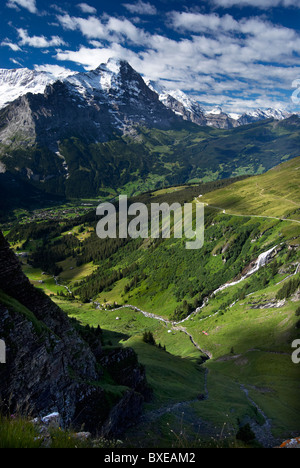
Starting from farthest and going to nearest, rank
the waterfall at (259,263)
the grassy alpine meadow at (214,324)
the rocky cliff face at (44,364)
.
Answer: the waterfall at (259,263), the grassy alpine meadow at (214,324), the rocky cliff face at (44,364)

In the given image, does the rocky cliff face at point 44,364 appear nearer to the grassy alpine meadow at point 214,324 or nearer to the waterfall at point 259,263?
the grassy alpine meadow at point 214,324

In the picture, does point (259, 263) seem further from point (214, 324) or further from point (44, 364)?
point (44, 364)

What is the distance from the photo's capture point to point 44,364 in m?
23.8

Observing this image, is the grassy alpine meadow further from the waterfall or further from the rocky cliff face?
the rocky cliff face

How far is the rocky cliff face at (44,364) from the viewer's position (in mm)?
21297

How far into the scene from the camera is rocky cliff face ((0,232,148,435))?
21297 millimetres

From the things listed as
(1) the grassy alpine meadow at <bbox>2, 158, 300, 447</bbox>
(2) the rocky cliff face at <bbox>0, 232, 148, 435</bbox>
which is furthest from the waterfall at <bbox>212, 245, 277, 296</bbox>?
(2) the rocky cliff face at <bbox>0, 232, 148, 435</bbox>

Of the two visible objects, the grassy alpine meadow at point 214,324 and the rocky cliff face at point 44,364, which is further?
the grassy alpine meadow at point 214,324

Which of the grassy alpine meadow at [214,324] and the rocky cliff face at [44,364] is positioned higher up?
the rocky cliff face at [44,364]

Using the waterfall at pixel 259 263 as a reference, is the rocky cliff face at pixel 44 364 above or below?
above

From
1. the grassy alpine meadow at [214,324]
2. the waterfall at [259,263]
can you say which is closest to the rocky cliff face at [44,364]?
the grassy alpine meadow at [214,324]

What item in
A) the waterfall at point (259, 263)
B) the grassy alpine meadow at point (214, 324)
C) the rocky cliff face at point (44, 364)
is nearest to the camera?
the rocky cliff face at point (44, 364)
